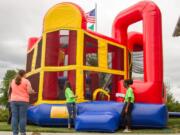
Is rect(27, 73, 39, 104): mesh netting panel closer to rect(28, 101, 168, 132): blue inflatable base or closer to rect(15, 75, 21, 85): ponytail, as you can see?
rect(28, 101, 168, 132): blue inflatable base

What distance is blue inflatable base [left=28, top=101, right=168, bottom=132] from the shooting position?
10703 millimetres

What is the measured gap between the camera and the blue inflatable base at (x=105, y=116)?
10.7 meters

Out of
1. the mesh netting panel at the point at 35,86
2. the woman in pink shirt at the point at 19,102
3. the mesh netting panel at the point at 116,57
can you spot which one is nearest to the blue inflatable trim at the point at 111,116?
the mesh netting panel at the point at 35,86

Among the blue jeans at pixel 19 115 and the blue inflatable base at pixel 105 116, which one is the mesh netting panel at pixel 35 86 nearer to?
the blue inflatable base at pixel 105 116

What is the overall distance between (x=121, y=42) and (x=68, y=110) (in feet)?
14.6

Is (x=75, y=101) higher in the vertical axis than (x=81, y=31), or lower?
lower

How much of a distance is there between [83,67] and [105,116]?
244 centimetres

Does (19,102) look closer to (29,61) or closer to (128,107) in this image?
(128,107)

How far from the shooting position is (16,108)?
7.89 meters

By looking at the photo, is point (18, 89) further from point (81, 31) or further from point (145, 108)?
point (81, 31)

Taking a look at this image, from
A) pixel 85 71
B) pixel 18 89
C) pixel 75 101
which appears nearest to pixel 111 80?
pixel 85 71

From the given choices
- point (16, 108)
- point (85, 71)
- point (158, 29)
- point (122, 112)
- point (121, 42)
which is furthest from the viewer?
point (121, 42)

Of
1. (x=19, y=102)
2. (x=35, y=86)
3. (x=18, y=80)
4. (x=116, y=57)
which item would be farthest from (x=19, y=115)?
(x=116, y=57)

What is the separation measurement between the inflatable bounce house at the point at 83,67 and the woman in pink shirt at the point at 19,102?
3.80 m
